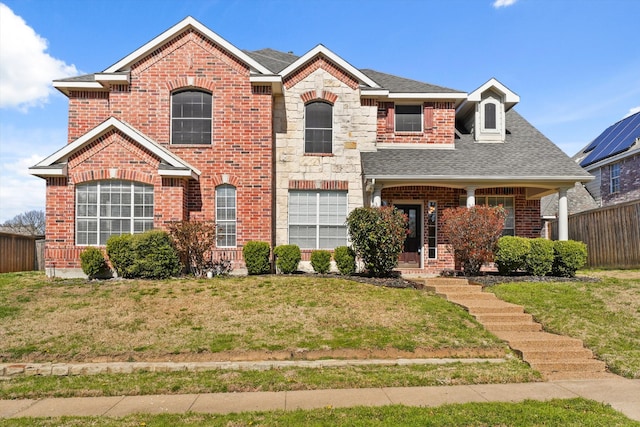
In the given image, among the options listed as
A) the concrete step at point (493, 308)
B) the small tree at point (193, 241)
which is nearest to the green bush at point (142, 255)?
the small tree at point (193, 241)

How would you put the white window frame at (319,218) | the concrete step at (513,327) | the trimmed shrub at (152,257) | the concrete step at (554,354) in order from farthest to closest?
1. the white window frame at (319,218)
2. the trimmed shrub at (152,257)
3. the concrete step at (513,327)
4. the concrete step at (554,354)

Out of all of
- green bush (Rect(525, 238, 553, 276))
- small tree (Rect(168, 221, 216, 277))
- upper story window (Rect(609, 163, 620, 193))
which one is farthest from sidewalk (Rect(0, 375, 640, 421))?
upper story window (Rect(609, 163, 620, 193))

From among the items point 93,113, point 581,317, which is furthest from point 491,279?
point 93,113

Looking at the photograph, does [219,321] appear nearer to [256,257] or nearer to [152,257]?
[152,257]

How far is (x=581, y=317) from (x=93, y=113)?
1554cm

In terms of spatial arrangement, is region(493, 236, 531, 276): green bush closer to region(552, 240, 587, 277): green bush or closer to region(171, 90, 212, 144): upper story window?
region(552, 240, 587, 277): green bush

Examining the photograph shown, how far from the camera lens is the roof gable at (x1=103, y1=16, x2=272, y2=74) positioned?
1488cm

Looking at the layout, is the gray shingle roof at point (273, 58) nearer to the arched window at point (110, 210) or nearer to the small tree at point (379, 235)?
the arched window at point (110, 210)

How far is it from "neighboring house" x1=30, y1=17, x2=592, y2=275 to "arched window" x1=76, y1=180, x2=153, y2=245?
3 centimetres

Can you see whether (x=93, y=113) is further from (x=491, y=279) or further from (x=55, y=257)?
(x=491, y=279)

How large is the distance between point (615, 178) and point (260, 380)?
84.2 ft

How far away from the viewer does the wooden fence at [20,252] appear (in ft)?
57.4

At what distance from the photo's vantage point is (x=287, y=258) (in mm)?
14141

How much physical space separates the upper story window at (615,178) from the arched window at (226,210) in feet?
71.2
